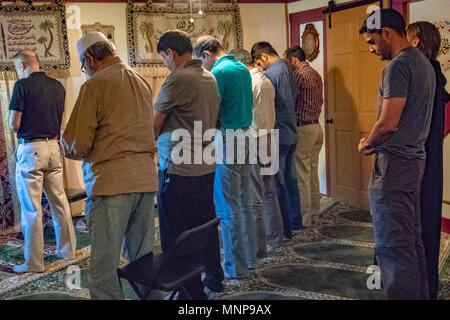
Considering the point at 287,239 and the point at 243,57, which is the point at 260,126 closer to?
the point at 243,57

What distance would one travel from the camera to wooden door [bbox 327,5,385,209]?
5.12 m

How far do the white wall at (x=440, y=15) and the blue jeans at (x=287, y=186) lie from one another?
4.07ft

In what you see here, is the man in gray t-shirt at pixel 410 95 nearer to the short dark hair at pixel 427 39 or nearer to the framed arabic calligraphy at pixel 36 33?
the short dark hair at pixel 427 39

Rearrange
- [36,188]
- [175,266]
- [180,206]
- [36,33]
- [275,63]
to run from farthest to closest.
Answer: [36,33], [275,63], [36,188], [180,206], [175,266]

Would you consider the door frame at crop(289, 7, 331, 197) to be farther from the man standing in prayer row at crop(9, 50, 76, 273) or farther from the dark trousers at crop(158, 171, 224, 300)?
the dark trousers at crop(158, 171, 224, 300)

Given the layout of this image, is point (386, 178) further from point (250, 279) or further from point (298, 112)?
point (298, 112)

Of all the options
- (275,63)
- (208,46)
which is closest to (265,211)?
(275,63)

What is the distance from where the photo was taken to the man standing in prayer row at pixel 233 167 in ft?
11.1

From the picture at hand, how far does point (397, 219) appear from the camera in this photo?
2.63m

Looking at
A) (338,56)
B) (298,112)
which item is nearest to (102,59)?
(298,112)

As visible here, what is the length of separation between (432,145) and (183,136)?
136 centimetres

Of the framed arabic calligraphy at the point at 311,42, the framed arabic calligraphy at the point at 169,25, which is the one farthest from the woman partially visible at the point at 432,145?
the framed arabic calligraphy at the point at 169,25

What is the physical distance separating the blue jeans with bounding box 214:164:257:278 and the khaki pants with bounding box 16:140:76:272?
52.4 inches

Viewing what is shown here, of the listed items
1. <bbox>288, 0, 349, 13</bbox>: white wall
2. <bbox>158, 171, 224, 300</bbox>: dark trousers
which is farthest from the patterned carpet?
<bbox>288, 0, 349, 13</bbox>: white wall
